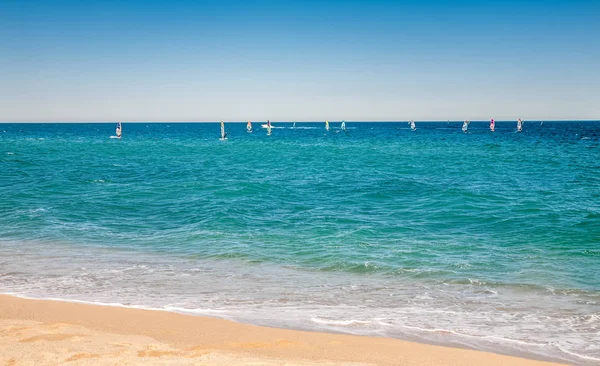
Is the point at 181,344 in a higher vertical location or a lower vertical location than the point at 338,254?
higher

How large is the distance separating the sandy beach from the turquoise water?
0.60m

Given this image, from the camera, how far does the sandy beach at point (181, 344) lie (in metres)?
6.17

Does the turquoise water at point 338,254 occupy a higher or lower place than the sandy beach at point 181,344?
lower

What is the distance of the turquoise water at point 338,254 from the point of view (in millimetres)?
8219

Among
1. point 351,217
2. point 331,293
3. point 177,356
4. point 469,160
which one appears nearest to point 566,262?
point 331,293

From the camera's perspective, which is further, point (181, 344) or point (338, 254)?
point (338, 254)

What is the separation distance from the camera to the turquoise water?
822 centimetres

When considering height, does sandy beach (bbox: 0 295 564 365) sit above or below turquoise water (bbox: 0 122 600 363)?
above

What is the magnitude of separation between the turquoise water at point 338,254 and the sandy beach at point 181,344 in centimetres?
60

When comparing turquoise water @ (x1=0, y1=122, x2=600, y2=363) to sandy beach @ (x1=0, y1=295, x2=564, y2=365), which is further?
turquoise water @ (x1=0, y1=122, x2=600, y2=363)

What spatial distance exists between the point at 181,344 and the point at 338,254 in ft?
21.0

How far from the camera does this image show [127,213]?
1888 centimetres

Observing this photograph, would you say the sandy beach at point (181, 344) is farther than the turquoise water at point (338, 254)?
No

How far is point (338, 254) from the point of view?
12.6 m
